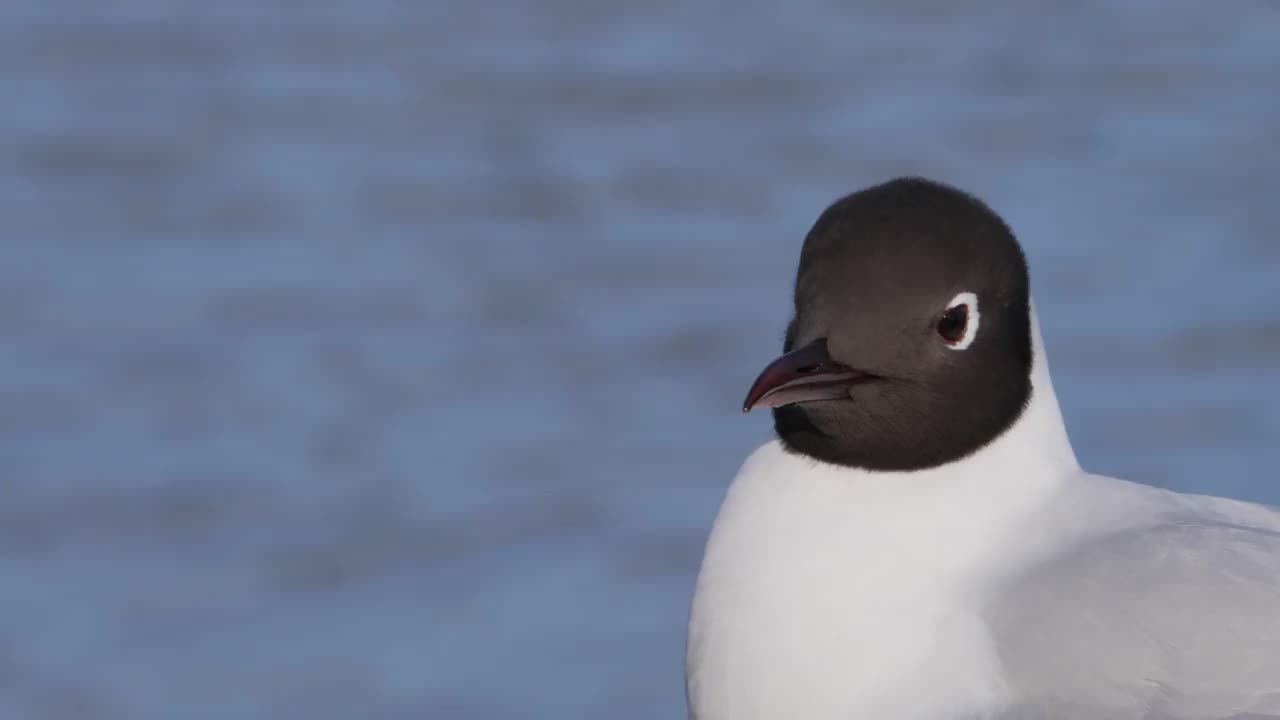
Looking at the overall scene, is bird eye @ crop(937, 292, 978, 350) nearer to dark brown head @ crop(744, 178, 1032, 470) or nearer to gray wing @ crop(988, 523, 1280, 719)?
dark brown head @ crop(744, 178, 1032, 470)

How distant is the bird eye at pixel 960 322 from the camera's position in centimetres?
398

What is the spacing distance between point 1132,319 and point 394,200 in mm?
2168

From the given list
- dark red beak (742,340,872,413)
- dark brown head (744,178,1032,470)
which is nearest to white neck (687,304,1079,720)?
dark brown head (744,178,1032,470)

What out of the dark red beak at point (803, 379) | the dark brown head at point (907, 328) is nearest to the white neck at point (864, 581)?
the dark brown head at point (907, 328)

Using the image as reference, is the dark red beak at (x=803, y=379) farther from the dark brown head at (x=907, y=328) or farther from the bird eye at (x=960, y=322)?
the bird eye at (x=960, y=322)

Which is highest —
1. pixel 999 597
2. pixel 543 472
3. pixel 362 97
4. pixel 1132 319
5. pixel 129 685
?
pixel 362 97

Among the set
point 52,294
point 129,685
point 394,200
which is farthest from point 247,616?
point 394,200

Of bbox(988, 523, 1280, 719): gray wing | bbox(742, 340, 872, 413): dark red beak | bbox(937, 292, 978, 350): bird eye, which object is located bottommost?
bbox(988, 523, 1280, 719): gray wing

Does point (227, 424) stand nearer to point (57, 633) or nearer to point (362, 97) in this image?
point (57, 633)

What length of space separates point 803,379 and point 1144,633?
22.8 inches

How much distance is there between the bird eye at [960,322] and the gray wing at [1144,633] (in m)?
0.34

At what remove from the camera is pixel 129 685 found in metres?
5.74

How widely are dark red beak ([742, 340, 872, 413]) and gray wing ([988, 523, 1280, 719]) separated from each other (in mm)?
373

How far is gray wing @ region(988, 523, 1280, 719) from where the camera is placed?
12.6ft
